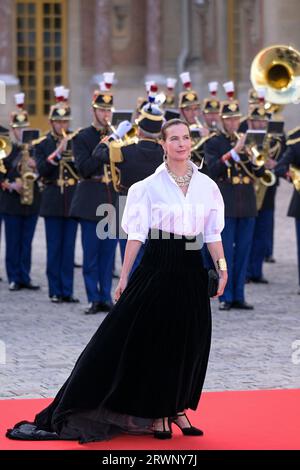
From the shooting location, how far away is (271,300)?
13227mm

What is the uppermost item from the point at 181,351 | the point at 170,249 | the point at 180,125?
the point at 180,125

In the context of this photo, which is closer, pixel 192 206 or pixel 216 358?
pixel 192 206

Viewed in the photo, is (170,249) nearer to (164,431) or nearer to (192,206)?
(192,206)

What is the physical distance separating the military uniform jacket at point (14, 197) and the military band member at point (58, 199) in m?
0.91

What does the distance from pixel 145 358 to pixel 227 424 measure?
68 centimetres

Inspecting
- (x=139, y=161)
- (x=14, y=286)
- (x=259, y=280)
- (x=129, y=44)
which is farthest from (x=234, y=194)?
(x=129, y=44)

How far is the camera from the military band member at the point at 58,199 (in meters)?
13.1

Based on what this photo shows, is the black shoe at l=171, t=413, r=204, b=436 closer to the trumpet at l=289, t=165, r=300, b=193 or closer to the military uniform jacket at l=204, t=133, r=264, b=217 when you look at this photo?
the military uniform jacket at l=204, t=133, r=264, b=217

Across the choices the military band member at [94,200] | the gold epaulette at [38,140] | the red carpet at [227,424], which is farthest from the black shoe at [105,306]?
the red carpet at [227,424]

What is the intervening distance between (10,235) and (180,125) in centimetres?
727

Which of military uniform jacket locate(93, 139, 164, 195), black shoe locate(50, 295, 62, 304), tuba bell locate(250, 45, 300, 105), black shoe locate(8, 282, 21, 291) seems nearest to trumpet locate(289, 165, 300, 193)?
tuba bell locate(250, 45, 300, 105)

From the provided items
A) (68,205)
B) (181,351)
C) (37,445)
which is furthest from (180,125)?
(68,205)

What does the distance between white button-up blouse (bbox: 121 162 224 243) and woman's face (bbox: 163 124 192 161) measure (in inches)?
4.6

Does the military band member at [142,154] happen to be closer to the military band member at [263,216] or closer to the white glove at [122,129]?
the white glove at [122,129]
